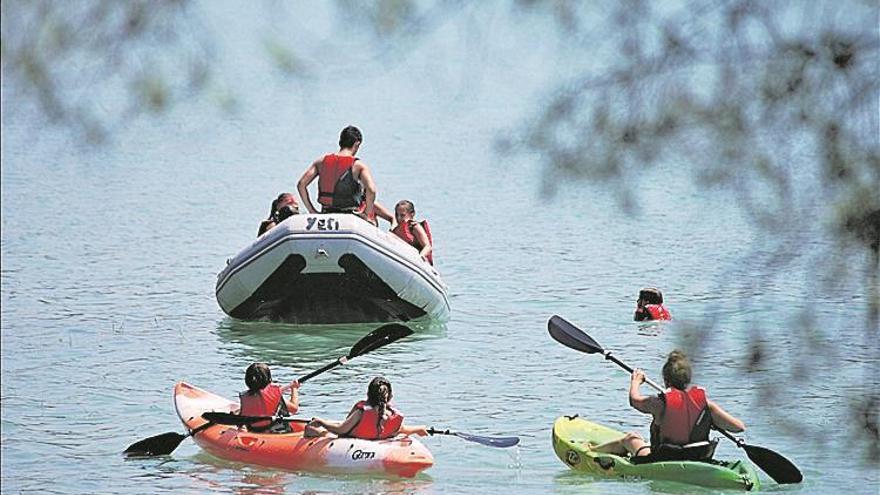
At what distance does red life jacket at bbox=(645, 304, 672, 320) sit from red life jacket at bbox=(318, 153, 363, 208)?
7.70 ft

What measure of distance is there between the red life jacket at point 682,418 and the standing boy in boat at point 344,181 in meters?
4.57

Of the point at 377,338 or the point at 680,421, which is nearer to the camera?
the point at 680,421

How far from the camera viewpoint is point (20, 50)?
324cm

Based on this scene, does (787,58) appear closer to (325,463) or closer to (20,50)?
(20,50)

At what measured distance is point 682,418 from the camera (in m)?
8.77

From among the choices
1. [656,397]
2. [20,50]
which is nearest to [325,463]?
[656,397]

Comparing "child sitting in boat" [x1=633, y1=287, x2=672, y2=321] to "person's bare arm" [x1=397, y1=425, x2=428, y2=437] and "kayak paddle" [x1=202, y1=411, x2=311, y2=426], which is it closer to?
"person's bare arm" [x1=397, y1=425, x2=428, y2=437]

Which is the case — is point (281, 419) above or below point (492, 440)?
above

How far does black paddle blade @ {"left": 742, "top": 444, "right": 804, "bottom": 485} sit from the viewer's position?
8828mm

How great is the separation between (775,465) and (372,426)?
2.06 m

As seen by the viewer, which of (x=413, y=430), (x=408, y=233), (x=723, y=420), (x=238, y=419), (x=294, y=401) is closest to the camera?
(x=723, y=420)

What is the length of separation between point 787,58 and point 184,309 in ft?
38.2

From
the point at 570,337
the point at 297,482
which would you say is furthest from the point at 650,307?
the point at 297,482

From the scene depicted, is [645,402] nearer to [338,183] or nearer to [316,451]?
[316,451]
